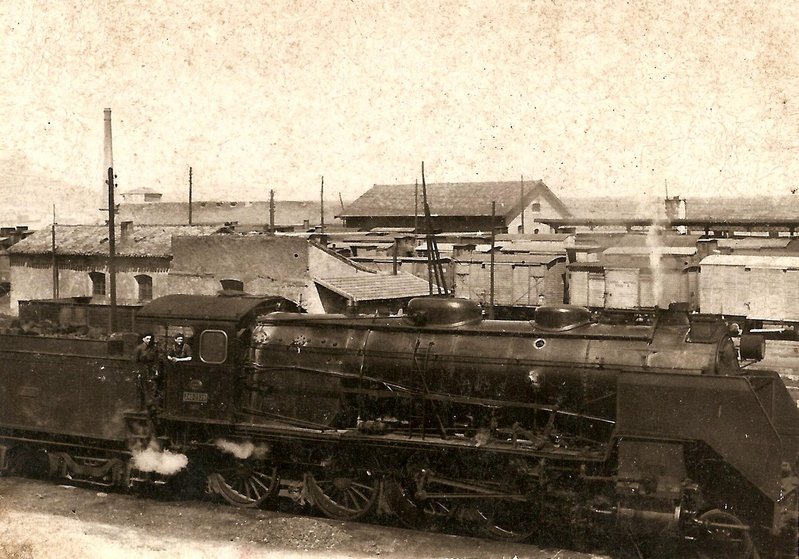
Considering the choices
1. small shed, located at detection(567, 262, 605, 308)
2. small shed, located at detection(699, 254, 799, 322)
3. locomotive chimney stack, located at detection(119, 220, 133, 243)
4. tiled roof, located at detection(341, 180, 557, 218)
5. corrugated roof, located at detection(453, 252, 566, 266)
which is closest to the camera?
small shed, located at detection(699, 254, 799, 322)

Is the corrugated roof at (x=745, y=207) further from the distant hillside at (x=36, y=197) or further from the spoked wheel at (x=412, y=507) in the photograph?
the distant hillside at (x=36, y=197)

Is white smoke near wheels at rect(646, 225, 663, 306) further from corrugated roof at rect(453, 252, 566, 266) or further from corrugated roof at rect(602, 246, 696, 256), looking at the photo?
corrugated roof at rect(453, 252, 566, 266)

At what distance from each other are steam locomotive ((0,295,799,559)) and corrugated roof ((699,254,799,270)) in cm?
1748

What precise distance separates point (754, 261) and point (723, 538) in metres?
20.6

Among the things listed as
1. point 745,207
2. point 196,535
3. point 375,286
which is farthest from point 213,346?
point 745,207

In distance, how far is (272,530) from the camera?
10.9 metres

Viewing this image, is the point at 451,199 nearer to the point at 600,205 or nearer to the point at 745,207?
the point at 745,207

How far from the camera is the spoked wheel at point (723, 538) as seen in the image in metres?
9.18

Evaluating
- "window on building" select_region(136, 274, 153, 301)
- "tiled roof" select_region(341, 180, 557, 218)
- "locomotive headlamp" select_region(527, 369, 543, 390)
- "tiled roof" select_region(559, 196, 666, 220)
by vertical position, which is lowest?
"locomotive headlamp" select_region(527, 369, 543, 390)

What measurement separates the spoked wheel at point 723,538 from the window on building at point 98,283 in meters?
27.0

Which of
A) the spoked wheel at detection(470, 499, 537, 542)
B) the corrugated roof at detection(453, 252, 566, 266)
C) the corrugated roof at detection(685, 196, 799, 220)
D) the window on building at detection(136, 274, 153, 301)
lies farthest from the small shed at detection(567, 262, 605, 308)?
the spoked wheel at detection(470, 499, 537, 542)

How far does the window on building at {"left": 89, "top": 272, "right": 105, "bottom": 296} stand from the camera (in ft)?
104

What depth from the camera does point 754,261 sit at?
2781cm

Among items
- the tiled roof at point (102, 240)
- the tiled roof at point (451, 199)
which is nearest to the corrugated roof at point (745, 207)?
the tiled roof at point (451, 199)
